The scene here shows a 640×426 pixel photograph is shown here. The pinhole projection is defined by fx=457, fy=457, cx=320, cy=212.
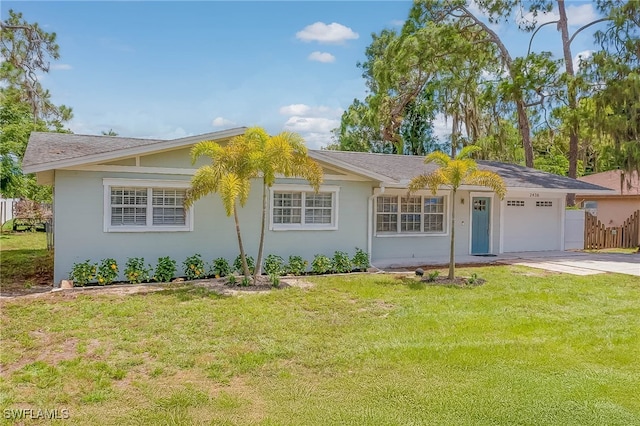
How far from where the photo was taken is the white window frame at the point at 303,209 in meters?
11.4

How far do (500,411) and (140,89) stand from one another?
15.3 m

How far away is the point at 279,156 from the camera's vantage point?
9133 millimetres

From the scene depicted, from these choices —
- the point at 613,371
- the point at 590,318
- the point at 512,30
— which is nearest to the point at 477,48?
the point at 512,30

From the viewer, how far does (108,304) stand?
7.77 metres

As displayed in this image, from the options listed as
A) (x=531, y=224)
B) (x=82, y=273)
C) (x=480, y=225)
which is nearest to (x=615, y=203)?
(x=531, y=224)

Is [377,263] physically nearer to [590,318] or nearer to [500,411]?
[590,318]

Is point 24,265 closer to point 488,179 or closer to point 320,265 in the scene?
point 320,265

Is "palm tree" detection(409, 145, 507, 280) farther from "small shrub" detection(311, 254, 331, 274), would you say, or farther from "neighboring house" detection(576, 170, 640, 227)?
"neighboring house" detection(576, 170, 640, 227)

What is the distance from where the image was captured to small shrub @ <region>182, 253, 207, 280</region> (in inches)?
404

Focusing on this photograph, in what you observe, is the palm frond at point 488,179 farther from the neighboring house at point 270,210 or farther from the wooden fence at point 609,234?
the wooden fence at point 609,234

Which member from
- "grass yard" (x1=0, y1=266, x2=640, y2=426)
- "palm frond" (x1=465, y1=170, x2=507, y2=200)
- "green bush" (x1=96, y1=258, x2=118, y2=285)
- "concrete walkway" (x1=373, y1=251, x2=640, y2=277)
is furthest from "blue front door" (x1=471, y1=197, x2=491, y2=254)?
"green bush" (x1=96, y1=258, x2=118, y2=285)

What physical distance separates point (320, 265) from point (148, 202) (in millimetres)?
4270

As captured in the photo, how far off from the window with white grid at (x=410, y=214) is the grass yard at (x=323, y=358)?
207 inches

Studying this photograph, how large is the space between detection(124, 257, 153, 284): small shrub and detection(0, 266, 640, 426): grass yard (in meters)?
1.09
